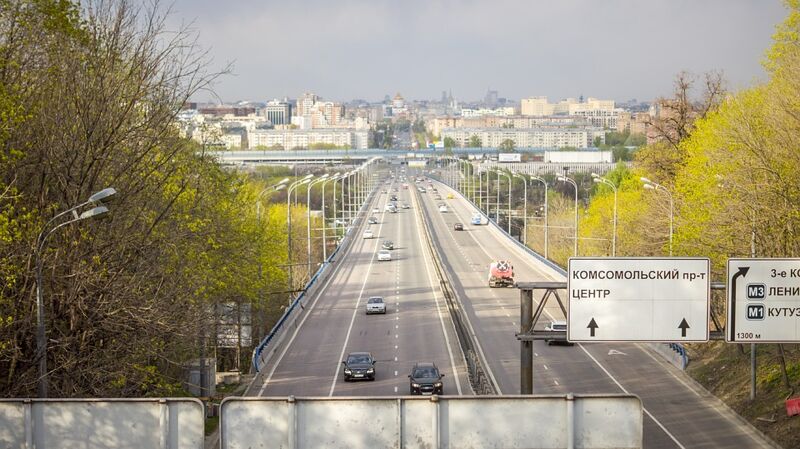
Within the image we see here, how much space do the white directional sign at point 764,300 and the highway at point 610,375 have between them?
23.2 ft

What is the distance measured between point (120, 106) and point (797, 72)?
1977 cm

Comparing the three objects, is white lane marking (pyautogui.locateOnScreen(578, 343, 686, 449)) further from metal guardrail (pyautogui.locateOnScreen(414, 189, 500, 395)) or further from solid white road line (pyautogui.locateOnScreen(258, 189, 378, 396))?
solid white road line (pyautogui.locateOnScreen(258, 189, 378, 396))

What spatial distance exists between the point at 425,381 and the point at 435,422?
1773cm

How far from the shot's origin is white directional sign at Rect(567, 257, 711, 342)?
2028 centimetres

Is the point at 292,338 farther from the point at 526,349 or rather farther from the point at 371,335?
the point at 526,349

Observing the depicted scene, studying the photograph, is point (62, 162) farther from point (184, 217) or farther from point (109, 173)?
point (184, 217)

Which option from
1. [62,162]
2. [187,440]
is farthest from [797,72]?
[187,440]

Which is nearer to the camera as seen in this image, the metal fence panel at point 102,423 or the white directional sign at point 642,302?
the metal fence panel at point 102,423

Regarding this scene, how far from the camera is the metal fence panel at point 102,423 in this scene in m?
14.8

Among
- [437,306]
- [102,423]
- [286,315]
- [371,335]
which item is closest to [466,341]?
[371,335]

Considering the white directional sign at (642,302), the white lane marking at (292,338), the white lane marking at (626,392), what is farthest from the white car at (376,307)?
the white directional sign at (642,302)

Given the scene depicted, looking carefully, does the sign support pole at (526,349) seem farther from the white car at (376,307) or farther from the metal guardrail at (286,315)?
the white car at (376,307)

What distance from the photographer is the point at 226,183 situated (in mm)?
43062

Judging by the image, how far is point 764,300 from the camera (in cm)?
2012
